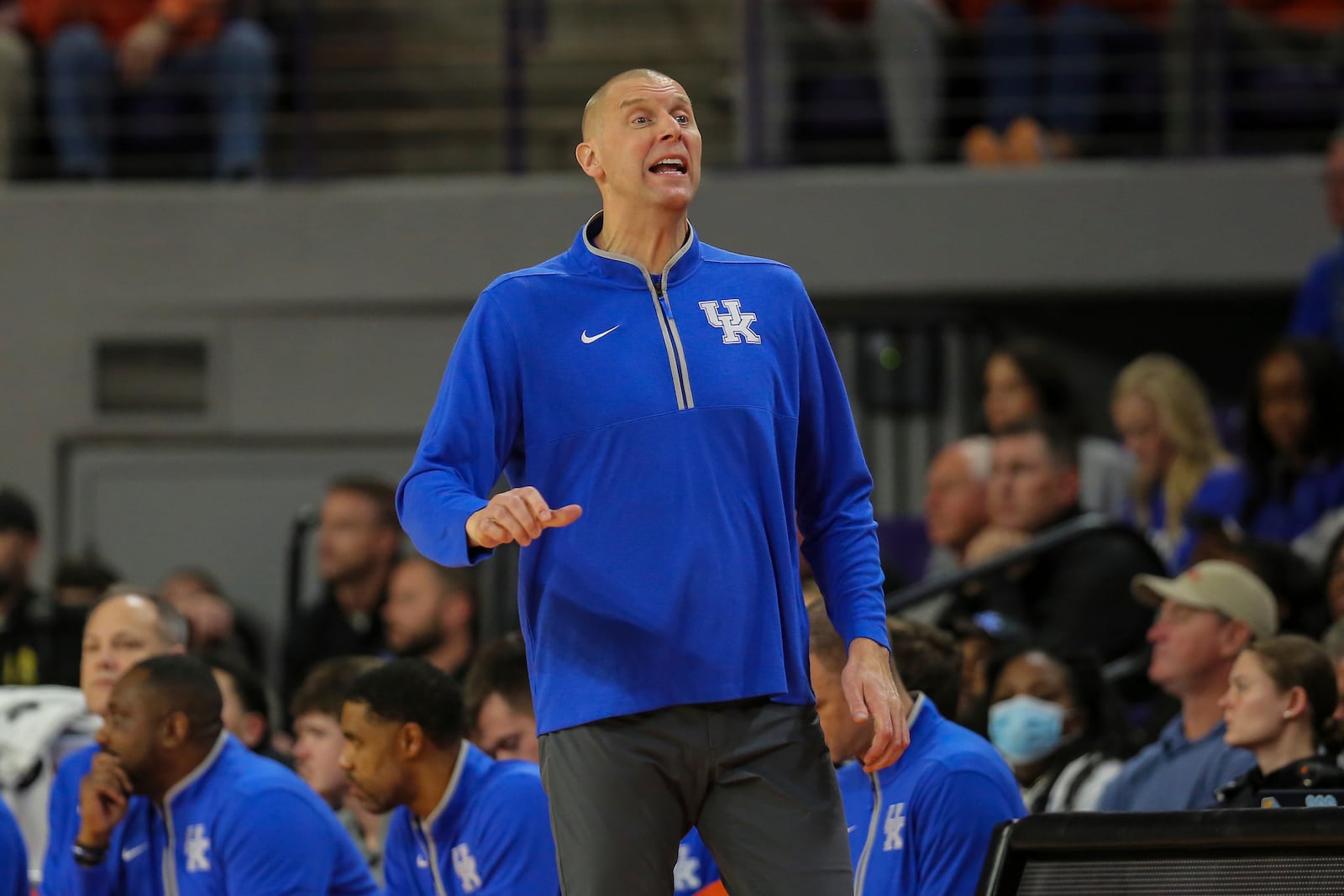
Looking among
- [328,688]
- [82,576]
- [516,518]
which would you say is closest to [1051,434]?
[328,688]

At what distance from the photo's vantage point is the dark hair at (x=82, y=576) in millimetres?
7867

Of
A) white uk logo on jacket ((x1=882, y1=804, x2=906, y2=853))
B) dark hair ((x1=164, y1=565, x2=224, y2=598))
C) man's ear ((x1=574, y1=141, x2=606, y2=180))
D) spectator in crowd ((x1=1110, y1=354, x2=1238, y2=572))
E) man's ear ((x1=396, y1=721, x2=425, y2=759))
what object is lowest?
dark hair ((x1=164, y1=565, x2=224, y2=598))

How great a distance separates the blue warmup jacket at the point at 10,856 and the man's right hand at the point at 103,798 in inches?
6.5

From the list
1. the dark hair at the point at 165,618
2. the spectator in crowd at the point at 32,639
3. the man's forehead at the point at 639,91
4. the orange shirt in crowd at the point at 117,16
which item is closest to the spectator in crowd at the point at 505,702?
the dark hair at the point at 165,618

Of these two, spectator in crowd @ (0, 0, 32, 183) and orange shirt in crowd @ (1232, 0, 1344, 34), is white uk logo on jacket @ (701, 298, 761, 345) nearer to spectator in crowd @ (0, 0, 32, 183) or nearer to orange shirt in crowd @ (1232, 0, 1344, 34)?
orange shirt in crowd @ (1232, 0, 1344, 34)

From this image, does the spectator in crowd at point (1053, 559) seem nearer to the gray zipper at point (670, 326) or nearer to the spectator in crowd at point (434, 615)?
the spectator in crowd at point (434, 615)

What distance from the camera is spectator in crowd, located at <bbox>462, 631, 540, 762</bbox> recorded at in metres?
5.61

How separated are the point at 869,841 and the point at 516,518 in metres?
2.04

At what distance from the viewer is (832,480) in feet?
10.7

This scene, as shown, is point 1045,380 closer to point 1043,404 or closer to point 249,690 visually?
point 1043,404

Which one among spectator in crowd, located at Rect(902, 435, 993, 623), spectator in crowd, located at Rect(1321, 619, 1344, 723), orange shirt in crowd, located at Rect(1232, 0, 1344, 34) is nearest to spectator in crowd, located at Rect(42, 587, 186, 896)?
spectator in crowd, located at Rect(1321, 619, 1344, 723)

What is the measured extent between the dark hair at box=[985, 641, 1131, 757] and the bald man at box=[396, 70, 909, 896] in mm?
2966

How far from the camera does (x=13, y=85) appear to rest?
992 centimetres

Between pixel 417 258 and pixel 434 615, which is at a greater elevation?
pixel 417 258
